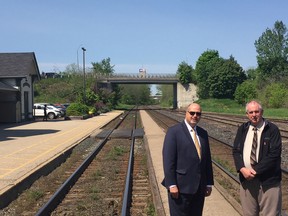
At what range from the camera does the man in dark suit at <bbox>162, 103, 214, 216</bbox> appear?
4.56m

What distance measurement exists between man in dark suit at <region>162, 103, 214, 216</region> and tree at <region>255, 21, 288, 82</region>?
101m

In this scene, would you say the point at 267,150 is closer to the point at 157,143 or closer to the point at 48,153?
the point at 48,153

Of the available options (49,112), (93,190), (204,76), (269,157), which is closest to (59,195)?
(93,190)

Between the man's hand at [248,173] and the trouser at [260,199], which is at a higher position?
the man's hand at [248,173]

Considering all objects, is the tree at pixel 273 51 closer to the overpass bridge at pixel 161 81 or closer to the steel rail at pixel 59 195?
the overpass bridge at pixel 161 81

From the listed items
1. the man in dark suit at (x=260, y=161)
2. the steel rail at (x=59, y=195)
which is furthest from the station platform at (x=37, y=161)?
the man in dark suit at (x=260, y=161)

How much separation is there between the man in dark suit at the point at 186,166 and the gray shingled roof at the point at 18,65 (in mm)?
33367

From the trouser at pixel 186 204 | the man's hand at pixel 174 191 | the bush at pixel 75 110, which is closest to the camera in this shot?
the man's hand at pixel 174 191

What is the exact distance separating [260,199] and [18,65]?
36.0m

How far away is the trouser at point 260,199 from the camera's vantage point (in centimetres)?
484

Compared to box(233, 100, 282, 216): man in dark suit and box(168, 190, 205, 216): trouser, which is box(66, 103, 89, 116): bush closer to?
box(233, 100, 282, 216): man in dark suit

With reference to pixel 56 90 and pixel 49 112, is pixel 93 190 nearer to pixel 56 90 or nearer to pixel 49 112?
pixel 49 112

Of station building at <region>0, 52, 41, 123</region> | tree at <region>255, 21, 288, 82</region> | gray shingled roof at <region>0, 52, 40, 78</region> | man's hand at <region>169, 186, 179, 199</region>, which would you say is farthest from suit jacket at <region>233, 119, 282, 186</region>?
tree at <region>255, 21, 288, 82</region>

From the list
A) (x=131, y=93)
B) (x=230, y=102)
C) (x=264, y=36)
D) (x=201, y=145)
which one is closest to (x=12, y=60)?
(x=201, y=145)
